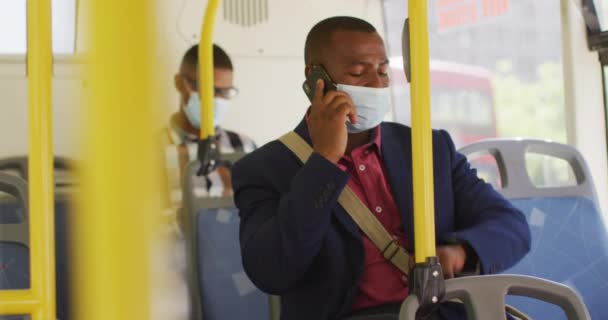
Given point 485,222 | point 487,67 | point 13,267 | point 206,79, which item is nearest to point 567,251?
point 485,222

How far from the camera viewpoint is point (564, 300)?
141 cm

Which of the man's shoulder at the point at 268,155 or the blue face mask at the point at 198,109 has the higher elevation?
the blue face mask at the point at 198,109

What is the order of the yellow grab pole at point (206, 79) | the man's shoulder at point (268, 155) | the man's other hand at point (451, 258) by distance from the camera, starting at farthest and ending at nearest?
1. the yellow grab pole at point (206, 79)
2. the man's shoulder at point (268, 155)
3. the man's other hand at point (451, 258)

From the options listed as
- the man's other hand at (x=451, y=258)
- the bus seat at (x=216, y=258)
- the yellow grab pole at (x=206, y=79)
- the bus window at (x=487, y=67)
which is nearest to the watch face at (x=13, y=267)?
the bus seat at (x=216, y=258)

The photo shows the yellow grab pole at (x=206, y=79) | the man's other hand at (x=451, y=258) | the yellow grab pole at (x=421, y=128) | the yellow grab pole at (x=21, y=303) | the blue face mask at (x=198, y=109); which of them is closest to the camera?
the yellow grab pole at (x=21, y=303)

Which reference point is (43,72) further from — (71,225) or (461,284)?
(461,284)

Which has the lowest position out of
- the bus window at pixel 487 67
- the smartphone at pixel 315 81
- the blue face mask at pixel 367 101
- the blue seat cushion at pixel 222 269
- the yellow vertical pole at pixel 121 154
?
the blue seat cushion at pixel 222 269

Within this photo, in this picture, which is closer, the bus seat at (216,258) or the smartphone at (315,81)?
the smartphone at (315,81)

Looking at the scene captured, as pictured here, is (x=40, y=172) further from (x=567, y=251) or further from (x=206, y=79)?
(x=567, y=251)

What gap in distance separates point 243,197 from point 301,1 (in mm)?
2843

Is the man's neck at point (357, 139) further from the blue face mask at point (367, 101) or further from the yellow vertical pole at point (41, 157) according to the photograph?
the yellow vertical pole at point (41, 157)

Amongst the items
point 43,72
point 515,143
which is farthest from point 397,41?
point 43,72

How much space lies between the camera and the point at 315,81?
177 centimetres

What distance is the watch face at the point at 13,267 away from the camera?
200 centimetres
